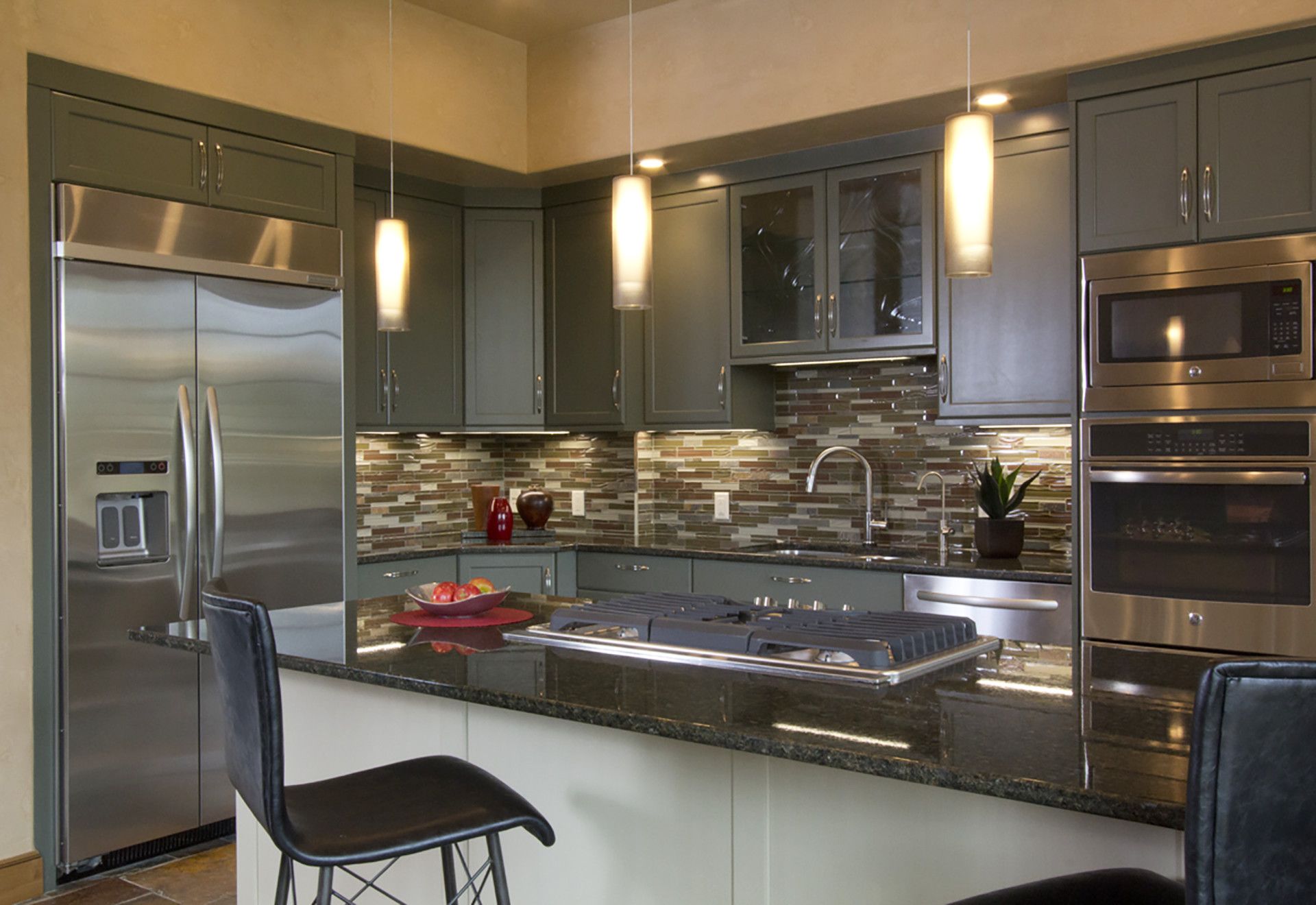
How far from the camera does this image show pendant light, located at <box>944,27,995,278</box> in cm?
222

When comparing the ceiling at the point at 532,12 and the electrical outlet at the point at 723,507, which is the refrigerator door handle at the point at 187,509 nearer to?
the ceiling at the point at 532,12

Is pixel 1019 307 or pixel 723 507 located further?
pixel 723 507

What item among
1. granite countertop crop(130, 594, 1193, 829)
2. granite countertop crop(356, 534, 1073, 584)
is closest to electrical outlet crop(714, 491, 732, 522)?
granite countertop crop(356, 534, 1073, 584)

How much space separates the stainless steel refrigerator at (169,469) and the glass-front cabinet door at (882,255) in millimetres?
1937

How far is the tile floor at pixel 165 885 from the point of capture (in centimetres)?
332

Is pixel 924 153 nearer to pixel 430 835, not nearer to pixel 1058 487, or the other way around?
pixel 1058 487

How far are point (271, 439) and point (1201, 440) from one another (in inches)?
120

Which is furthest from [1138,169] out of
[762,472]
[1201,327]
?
[762,472]

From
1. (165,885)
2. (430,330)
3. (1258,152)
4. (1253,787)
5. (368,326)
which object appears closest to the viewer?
(1253,787)

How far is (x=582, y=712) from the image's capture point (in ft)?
5.79

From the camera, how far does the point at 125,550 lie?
360 cm

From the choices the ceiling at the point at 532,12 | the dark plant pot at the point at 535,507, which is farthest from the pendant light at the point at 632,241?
the dark plant pot at the point at 535,507

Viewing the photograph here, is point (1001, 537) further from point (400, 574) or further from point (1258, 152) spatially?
point (400, 574)

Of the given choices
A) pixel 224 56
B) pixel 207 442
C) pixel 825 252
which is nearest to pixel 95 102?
pixel 224 56
